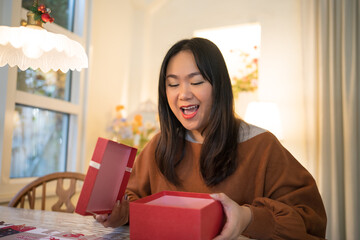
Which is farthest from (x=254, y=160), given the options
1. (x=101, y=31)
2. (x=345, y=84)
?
(x=101, y=31)

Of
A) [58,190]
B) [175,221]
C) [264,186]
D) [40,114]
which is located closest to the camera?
[175,221]

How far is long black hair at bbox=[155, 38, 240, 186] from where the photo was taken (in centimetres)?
119

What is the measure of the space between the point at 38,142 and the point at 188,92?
1.55 m

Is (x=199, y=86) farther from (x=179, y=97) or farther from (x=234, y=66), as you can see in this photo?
(x=234, y=66)

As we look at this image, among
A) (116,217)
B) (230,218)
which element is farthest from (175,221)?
(116,217)

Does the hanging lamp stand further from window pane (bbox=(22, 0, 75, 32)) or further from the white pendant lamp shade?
window pane (bbox=(22, 0, 75, 32))

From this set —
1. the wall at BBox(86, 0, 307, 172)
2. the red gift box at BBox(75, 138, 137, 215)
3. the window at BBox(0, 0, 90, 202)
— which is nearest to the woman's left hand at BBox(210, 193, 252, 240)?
the red gift box at BBox(75, 138, 137, 215)

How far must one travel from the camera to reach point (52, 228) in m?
1.00

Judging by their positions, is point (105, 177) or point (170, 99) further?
point (170, 99)

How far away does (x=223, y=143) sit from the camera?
1205 millimetres

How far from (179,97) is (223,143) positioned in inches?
8.9

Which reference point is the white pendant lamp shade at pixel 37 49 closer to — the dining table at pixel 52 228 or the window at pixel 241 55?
the dining table at pixel 52 228

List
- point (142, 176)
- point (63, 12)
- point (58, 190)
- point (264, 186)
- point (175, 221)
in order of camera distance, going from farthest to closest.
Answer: point (63, 12) < point (58, 190) < point (142, 176) < point (264, 186) < point (175, 221)

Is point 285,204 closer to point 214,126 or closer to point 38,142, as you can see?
point 214,126
